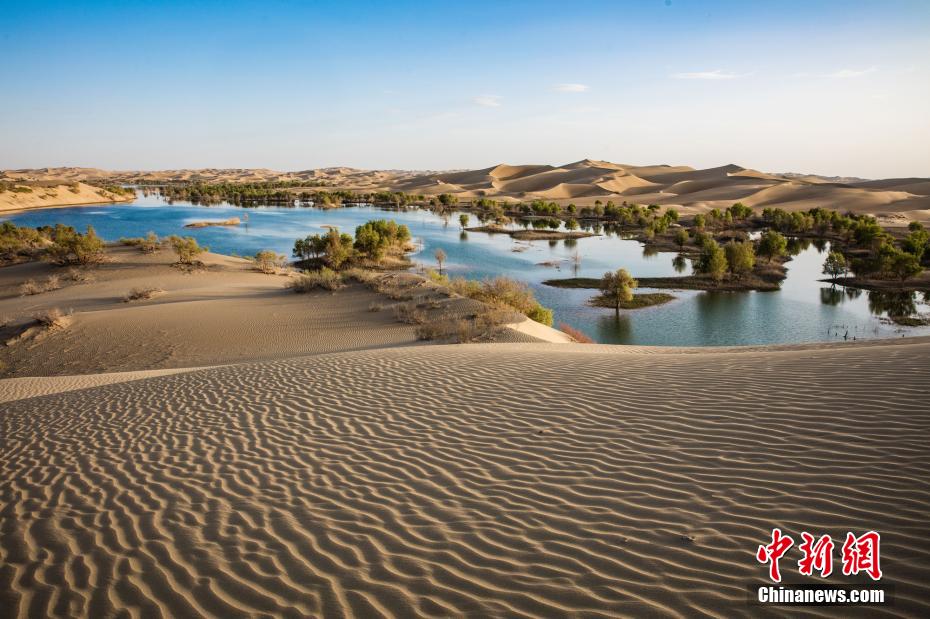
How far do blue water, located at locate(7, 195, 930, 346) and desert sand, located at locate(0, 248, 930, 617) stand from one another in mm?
18212

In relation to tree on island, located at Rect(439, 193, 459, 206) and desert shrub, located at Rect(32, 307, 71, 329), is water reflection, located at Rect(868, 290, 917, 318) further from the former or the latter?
tree on island, located at Rect(439, 193, 459, 206)

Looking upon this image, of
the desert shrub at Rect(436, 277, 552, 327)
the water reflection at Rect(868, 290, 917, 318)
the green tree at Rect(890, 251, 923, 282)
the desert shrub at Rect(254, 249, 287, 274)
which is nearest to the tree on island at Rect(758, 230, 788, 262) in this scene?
the green tree at Rect(890, 251, 923, 282)

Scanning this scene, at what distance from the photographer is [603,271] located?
40.1m

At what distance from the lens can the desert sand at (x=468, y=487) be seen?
3.03 m

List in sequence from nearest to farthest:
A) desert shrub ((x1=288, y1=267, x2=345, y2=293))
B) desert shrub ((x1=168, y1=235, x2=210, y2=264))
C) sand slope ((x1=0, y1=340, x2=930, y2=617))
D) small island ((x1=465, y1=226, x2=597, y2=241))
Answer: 1. sand slope ((x1=0, y1=340, x2=930, y2=617))
2. desert shrub ((x1=288, y1=267, x2=345, y2=293))
3. desert shrub ((x1=168, y1=235, x2=210, y2=264))
4. small island ((x1=465, y1=226, x2=597, y2=241))

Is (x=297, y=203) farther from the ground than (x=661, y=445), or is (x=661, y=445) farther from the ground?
(x=297, y=203)

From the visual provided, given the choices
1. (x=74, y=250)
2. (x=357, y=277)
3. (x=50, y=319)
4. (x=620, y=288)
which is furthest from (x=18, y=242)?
(x=620, y=288)

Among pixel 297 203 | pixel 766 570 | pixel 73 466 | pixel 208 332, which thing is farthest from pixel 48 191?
pixel 766 570

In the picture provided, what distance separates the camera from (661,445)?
4820mm

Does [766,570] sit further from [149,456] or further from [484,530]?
[149,456]

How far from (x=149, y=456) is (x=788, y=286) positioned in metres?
39.2

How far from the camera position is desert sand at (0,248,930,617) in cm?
303

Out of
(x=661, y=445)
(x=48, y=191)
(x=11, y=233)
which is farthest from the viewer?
(x=48, y=191)

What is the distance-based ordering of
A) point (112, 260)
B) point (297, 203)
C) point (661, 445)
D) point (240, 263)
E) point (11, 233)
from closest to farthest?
point (661, 445) < point (112, 260) < point (240, 263) < point (11, 233) < point (297, 203)
